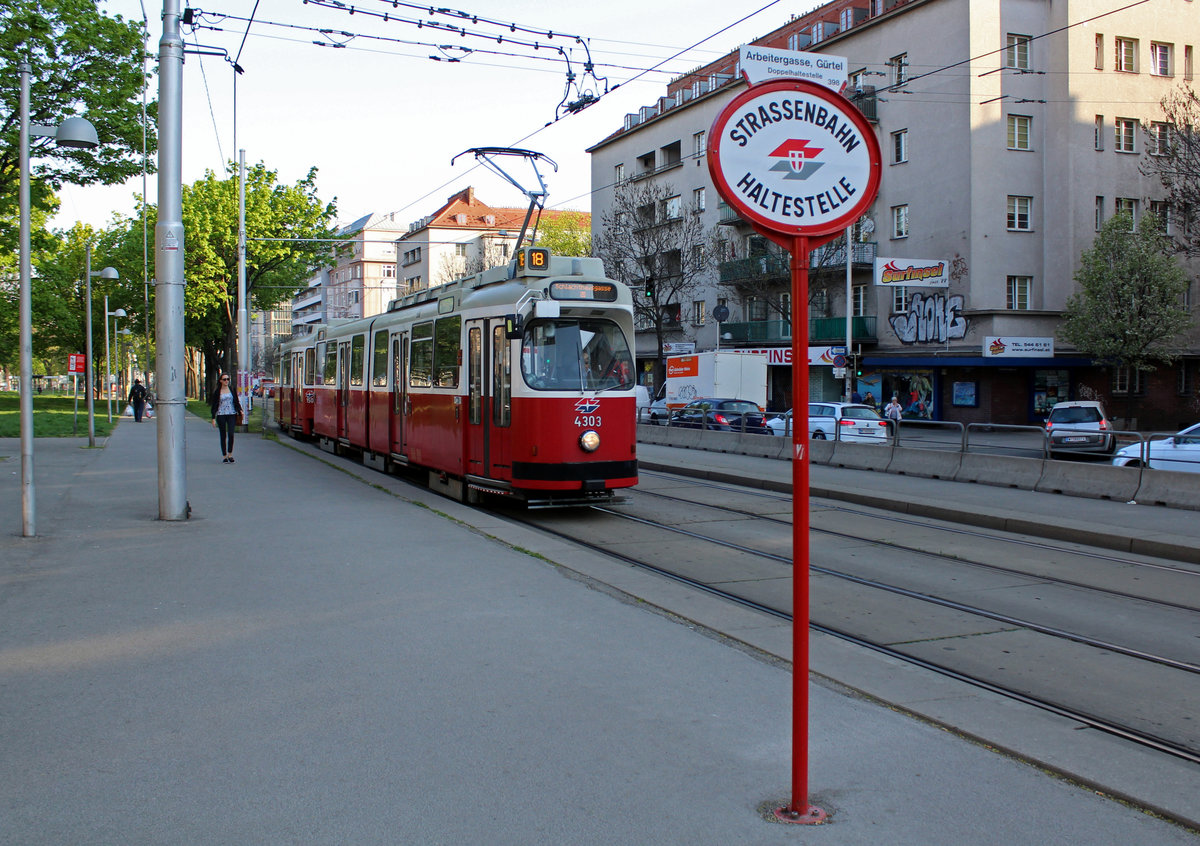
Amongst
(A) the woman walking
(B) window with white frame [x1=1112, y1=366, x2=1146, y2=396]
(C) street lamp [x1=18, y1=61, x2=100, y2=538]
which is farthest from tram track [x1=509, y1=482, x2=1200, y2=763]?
(B) window with white frame [x1=1112, y1=366, x2=1146, y2=396]

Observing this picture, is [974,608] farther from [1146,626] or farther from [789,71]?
[789,71]

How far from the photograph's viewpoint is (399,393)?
56.7ft

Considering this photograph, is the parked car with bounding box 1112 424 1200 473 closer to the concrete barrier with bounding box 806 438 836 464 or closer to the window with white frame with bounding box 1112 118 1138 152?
the concrete barrier with bounding box 806 438 836 464

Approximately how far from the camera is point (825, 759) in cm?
450

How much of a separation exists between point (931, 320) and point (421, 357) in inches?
1242

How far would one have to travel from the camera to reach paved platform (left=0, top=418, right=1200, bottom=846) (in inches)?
151

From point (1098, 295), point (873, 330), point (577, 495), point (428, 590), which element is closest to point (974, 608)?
point (428, 590)

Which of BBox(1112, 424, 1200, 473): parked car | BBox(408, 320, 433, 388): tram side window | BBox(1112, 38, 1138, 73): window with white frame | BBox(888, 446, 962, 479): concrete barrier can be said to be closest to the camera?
BBox(1112, 424, 1200, 473): parked car

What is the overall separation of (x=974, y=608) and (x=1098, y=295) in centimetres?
3404

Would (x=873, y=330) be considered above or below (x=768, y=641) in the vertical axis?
above

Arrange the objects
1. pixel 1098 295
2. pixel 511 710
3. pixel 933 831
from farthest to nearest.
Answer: pixel 1098 295
pixel 511 710
pixel 933 831

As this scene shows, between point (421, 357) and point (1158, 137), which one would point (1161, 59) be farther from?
point (421, 357)

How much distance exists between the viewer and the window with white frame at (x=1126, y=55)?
1634 inches

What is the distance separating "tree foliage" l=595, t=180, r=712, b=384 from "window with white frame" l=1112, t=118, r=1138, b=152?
64.8 feet
